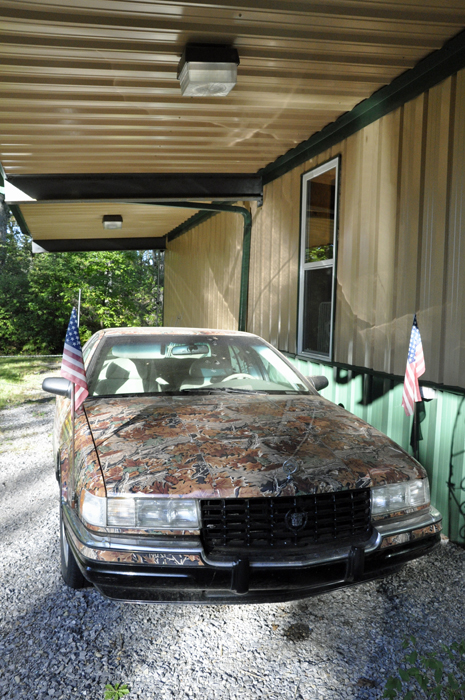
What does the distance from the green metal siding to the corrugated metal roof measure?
2.59m

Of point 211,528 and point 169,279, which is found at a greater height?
point 169,279

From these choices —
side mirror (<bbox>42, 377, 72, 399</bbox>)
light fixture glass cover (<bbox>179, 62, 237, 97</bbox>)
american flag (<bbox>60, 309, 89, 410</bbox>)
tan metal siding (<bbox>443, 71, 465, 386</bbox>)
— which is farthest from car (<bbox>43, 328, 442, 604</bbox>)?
light fixture glass cover (<bbox>179, 62, 237, 97</bbox>)

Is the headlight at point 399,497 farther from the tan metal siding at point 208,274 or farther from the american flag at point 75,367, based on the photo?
the tan metal siding at point 208,274

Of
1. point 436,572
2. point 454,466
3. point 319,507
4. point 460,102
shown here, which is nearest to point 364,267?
point 460,102

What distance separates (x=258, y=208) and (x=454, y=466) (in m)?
5.30

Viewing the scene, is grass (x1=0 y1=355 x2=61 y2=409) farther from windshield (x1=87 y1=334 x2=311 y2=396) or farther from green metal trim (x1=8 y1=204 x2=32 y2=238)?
windshield (x1=87 y1=334 x2=311 y2=396)

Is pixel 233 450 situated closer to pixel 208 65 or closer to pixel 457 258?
pixel 457 258

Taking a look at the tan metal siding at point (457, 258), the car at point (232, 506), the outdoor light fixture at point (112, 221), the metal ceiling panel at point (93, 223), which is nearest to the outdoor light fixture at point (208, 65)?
the tan metal siding at point (457, 258)

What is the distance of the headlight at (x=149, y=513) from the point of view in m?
2.36

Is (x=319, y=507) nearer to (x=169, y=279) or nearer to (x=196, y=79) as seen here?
(x=196, y=79)

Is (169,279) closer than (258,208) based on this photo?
No

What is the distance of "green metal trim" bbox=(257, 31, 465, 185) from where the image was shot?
13.0ft

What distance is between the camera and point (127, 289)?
20656mm

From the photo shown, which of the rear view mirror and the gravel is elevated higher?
the rear view mirror
